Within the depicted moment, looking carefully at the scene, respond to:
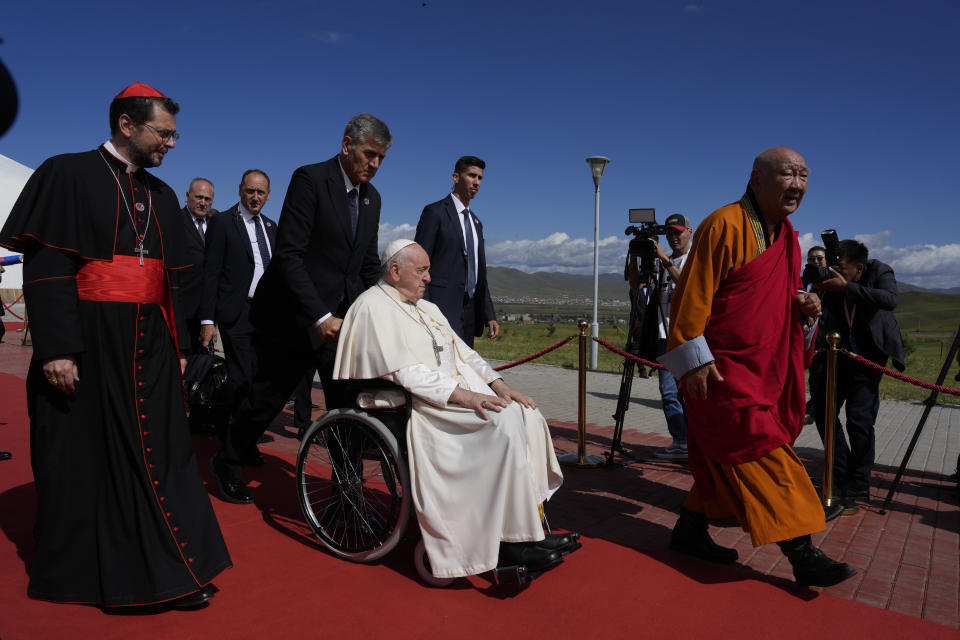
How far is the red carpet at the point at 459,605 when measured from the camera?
276cm

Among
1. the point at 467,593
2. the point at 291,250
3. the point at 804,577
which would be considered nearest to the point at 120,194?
the point at 291,250

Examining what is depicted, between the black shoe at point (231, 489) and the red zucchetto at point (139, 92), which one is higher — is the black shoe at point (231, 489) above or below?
below

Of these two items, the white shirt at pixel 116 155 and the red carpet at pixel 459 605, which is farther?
the white shirt at pixel 116 155

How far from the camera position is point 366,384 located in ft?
11.2

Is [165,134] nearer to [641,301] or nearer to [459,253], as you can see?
[459,253]

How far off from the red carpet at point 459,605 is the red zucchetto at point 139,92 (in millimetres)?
2179

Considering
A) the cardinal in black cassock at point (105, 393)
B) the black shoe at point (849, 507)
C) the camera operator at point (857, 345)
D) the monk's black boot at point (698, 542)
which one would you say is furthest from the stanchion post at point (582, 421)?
the cardinal in black cassock at point (105, 393)

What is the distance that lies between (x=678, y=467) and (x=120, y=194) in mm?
4672

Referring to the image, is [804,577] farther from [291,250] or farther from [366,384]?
[291,250]

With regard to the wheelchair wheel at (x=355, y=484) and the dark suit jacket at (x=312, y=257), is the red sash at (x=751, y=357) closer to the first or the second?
the wheelchair wheel at (x=355, y=484)

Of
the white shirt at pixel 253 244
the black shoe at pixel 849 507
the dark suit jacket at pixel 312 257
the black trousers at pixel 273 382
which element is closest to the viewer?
the dark suit jacket at pixel 312 257

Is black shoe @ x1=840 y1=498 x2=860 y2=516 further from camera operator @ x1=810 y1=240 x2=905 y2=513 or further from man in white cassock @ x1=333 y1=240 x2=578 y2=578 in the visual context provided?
man in white cassock @ x1=333 y1=240 x2=578 y2=578

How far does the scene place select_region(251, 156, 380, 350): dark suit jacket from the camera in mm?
3785

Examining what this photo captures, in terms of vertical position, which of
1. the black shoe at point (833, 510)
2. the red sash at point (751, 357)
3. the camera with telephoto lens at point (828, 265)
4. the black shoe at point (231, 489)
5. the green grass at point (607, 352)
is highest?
the camera with telephoto lens at point (828, 265)
